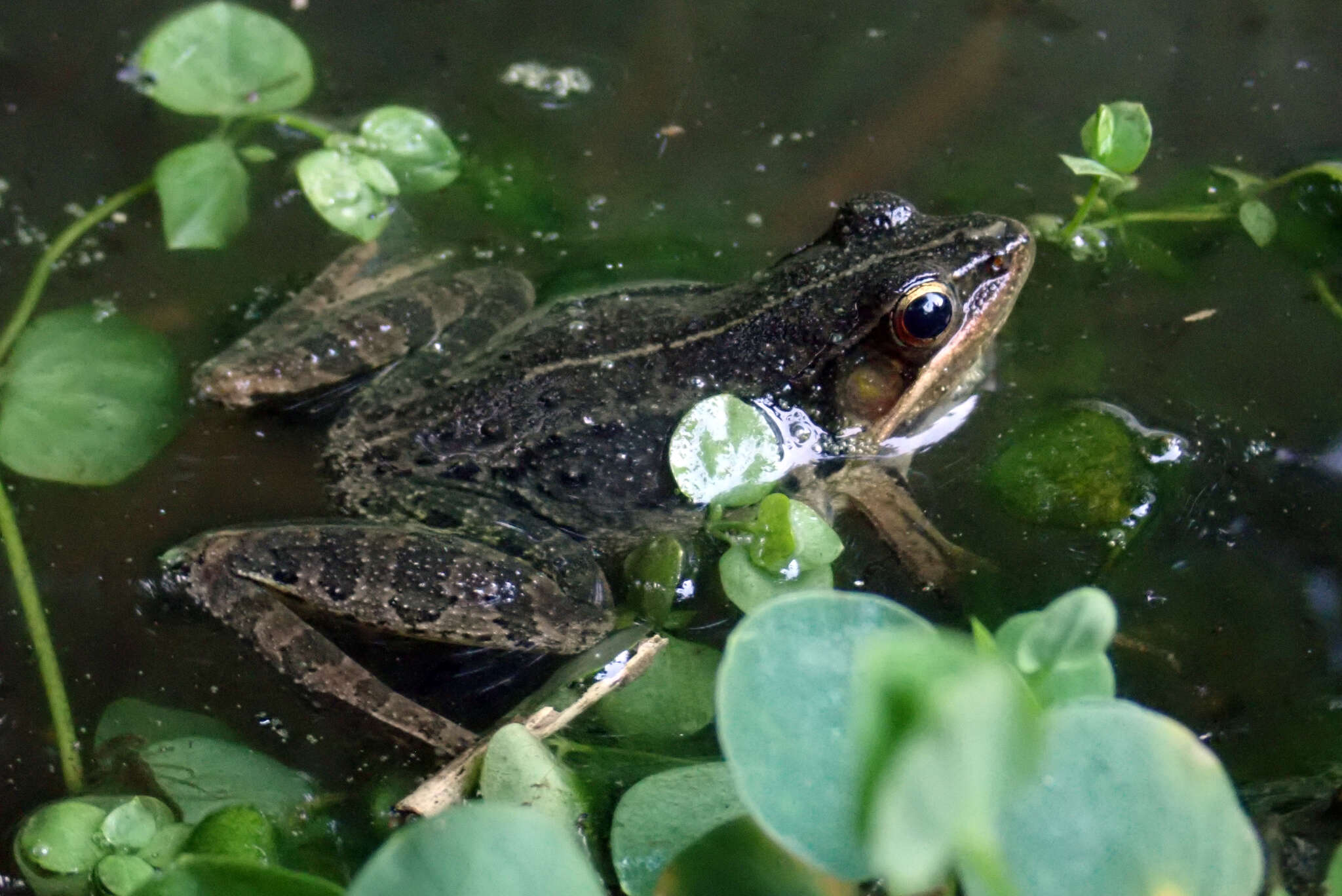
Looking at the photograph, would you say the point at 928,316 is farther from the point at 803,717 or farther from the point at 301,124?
the point at 301,124

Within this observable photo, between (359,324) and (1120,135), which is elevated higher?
(1120,135)

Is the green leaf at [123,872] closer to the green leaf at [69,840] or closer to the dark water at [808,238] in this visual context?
the green leaf at [69,840]

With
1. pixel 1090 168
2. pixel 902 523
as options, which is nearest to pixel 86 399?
pixel 902 523

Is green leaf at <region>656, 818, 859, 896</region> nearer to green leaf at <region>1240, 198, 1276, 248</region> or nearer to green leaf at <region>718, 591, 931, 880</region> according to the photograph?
green leaf at <region>718, 591, 931, 880</region>

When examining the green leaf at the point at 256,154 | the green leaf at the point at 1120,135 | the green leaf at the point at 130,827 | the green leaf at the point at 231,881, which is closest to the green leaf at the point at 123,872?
the green leaf at the point at 130,827

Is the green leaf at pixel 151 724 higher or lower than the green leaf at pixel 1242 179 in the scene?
lower

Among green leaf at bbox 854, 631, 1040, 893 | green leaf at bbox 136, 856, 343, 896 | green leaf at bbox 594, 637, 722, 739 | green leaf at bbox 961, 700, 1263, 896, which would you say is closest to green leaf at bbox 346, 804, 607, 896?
green leaf at bbox 136, 856, 343, 896
